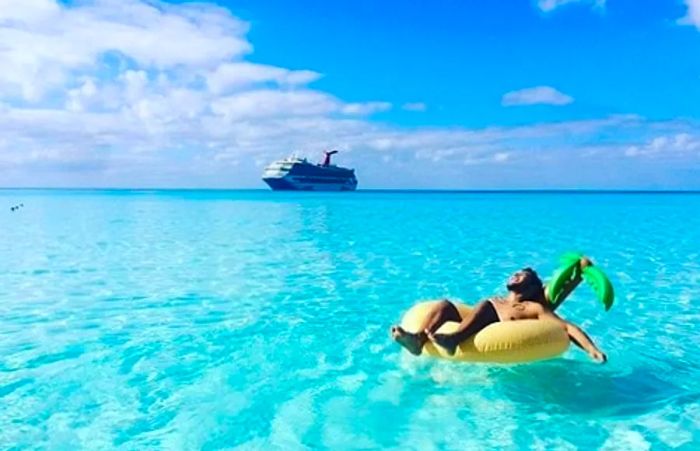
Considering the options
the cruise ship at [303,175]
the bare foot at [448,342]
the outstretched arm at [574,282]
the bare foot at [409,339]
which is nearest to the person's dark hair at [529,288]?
the outstretched arm at [574,282]

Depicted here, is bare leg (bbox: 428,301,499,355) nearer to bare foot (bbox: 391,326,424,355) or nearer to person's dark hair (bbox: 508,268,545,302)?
bare foot (bbox: 391,326,424,355)

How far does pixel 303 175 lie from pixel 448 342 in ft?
279

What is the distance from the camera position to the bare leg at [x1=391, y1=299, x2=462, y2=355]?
5371mm

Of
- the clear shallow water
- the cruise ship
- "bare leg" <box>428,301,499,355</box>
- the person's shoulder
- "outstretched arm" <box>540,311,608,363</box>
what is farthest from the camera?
the cruise ship

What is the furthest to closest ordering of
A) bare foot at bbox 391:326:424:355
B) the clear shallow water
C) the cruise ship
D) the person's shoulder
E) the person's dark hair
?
1. the cruise ship
2. the person's dark hair
3. the person's shoulder
4. bare foot at bbox 391:326:424:355
5. the clear shallow water

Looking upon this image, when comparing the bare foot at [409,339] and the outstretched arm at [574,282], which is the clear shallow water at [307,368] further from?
the outstretched arm at [574,282]

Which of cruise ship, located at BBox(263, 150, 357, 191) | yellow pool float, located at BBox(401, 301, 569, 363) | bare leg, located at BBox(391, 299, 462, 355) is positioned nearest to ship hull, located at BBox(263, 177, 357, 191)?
cruise ship, located at BBox(263, 150, 357, 191)

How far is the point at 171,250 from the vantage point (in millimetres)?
16438

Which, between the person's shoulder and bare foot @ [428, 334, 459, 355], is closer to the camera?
bare foot @ [428, 334, 459, 355]

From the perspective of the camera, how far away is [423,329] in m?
5.42

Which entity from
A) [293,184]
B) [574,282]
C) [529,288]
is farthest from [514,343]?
[293,184]

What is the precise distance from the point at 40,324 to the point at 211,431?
171 inches

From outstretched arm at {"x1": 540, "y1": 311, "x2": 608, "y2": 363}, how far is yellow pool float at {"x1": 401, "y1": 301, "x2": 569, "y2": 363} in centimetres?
7

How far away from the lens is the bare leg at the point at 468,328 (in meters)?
5.23
